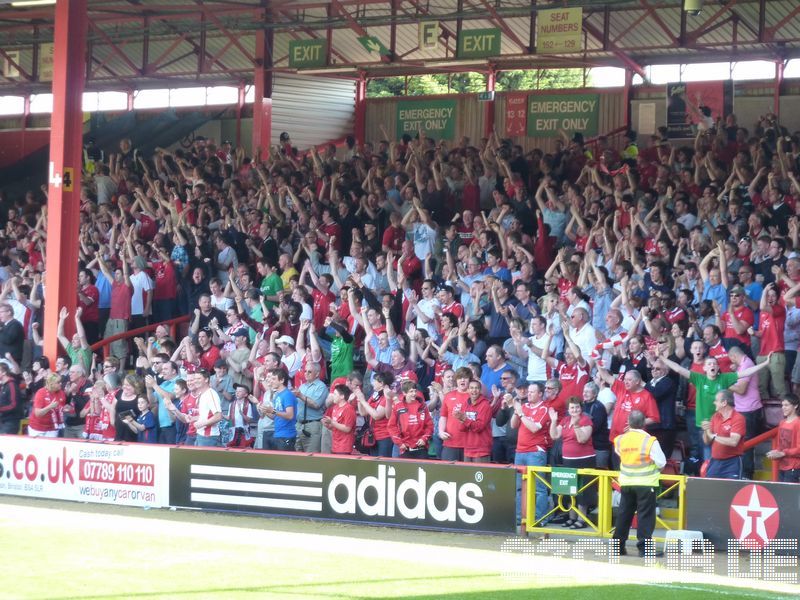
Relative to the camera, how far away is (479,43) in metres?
25.6

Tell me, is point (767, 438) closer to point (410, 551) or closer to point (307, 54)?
point (410, 551)

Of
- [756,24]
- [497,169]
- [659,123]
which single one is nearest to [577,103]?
[659,123]

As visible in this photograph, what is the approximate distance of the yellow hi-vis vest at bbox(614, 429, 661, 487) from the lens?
46.8 ft

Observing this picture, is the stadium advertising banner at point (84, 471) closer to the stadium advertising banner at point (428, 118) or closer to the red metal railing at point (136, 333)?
the red metal railing at point (136, 333)

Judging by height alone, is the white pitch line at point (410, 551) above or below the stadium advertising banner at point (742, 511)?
below

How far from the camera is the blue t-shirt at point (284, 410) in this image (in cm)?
1803

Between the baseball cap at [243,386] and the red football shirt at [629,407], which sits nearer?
the red football shirt at [629,407]

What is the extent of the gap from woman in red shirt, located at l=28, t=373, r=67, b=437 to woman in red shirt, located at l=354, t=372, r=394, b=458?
5.29 m

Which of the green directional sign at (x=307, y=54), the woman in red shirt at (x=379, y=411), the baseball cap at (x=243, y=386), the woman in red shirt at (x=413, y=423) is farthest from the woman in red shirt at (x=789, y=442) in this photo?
the green directional sign at (x=307, y=54)

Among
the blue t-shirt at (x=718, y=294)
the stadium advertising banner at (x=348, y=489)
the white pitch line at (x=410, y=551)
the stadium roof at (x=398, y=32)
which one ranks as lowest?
the white pitch line at (x=410, y=551)

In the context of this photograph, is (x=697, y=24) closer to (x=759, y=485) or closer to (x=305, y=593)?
(x=759, y=485)

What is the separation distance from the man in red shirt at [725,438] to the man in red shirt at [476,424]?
2834mm

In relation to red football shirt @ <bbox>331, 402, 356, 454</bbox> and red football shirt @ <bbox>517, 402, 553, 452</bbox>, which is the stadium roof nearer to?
red football shirt @ <bbox>331, 402, 356, 454</bbox>

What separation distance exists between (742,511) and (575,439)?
2.31m
